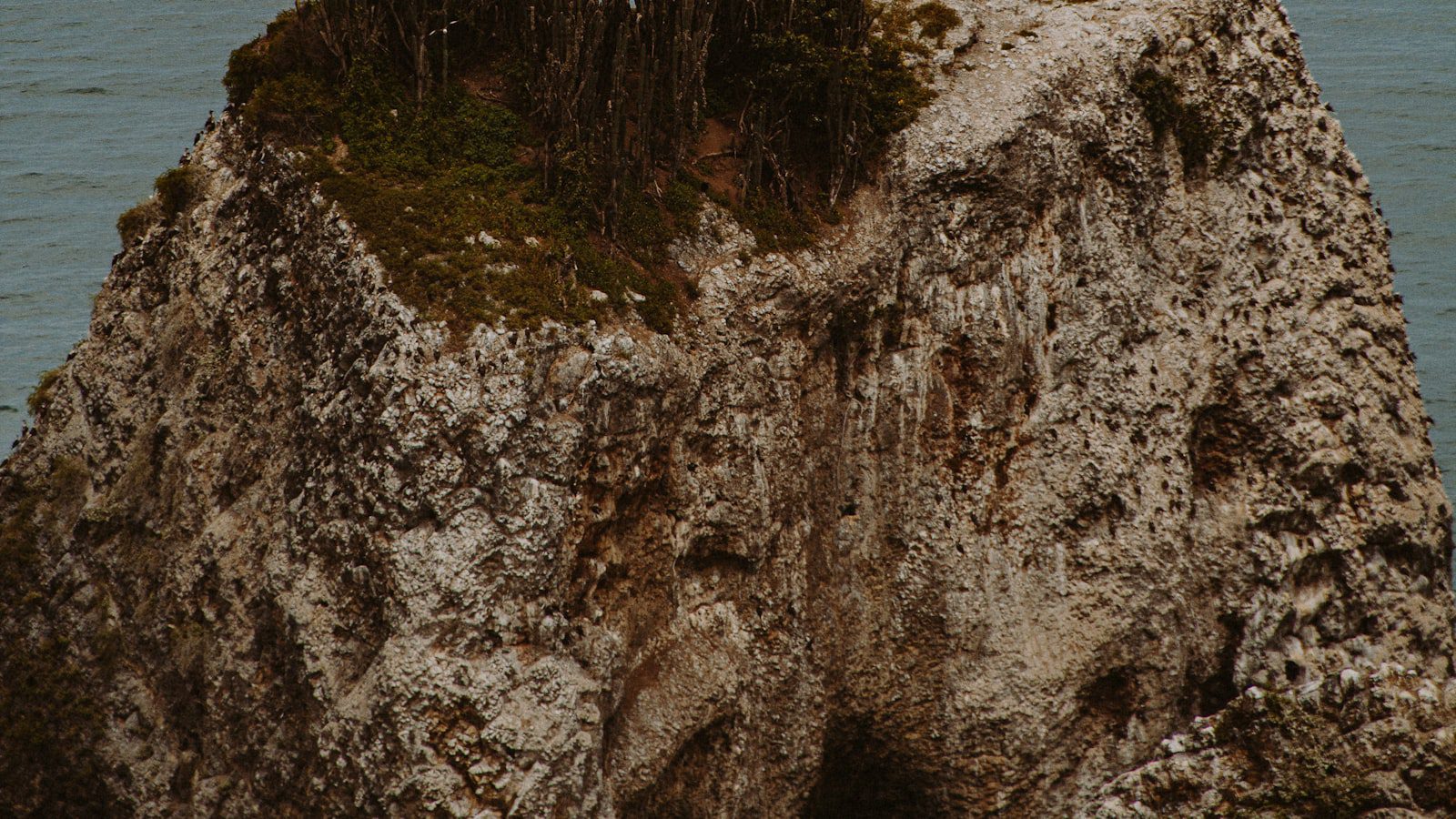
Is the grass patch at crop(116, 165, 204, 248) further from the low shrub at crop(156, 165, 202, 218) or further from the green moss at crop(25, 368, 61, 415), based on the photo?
the green moss at crop(25, 368, 61, 415)

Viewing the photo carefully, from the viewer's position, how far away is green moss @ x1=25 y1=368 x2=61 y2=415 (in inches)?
454

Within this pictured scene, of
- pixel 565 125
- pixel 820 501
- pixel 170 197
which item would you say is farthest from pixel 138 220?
pixel 820 501

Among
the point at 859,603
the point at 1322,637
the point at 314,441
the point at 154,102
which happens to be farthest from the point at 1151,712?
the point at 154,102

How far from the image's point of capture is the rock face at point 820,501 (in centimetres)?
887

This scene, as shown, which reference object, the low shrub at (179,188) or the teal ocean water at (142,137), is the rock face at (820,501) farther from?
the teal ocean water at (142,137)

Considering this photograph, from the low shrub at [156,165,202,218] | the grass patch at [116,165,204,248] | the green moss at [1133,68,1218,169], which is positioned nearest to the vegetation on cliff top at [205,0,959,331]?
the grass patch at [116,165,204,248]

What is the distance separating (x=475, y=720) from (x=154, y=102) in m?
17.1

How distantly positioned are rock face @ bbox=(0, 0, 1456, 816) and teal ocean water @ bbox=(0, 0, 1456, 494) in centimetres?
786

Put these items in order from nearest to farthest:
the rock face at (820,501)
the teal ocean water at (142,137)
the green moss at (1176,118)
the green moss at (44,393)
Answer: the rock face at (820,501) → the green moss at (44,393) → the green moss at (1176,118) → the teal ocean water at (142,137)

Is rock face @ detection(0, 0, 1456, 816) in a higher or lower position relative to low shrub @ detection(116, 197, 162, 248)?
lower

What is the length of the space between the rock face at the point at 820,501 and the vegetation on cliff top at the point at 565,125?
0.32m

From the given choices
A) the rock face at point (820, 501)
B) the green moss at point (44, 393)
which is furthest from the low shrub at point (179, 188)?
the green moss at point (44, 393)

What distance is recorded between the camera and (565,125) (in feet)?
33.0

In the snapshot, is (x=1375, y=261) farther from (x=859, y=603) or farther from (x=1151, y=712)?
(x=859, y=603)
